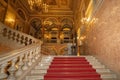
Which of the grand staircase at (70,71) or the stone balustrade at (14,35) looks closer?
the grand staircase at (70,71)

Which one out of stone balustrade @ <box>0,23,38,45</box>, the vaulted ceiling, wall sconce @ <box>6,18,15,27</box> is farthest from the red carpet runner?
the vaulted ceiling

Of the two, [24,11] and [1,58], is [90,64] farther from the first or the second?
[24,11]

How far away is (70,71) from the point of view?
392 cm

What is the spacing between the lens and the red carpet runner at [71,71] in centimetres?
353

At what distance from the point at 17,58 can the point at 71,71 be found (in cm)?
189

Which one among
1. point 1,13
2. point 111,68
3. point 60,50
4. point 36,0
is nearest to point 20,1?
point 1,13

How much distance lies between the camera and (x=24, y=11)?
12.5 m

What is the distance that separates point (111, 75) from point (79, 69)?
3.19ft

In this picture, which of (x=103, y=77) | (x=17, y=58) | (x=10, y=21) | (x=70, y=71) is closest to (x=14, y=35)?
(x=10, y=21)

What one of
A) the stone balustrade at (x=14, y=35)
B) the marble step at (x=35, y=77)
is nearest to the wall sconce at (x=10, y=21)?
the stone balustrade at (x=14, y=35)

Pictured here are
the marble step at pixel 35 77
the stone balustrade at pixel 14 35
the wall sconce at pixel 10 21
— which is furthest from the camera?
the wall sconce at pixel 10 21

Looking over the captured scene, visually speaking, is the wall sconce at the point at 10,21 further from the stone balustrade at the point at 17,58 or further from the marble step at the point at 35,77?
the marble step at the point at 35,77

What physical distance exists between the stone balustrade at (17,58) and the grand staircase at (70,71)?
0.35 m

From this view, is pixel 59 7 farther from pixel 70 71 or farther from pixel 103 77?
pixel 103 77
